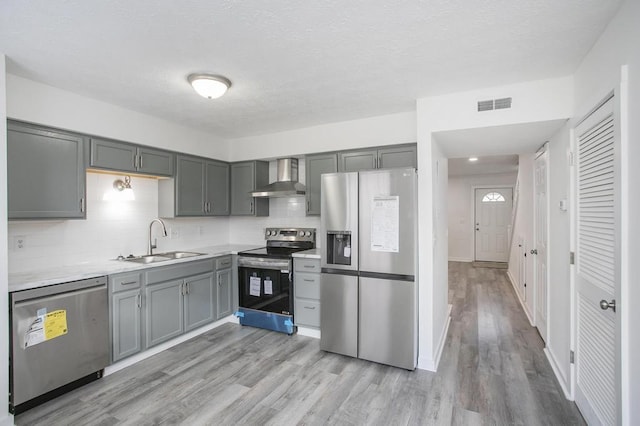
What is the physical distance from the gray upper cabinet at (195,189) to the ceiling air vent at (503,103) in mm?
3390

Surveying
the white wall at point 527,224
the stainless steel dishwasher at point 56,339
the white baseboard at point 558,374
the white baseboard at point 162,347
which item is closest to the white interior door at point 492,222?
the white wall at point 527,224

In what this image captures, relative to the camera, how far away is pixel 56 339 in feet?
7.72

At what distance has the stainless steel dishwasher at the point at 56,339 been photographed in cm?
217

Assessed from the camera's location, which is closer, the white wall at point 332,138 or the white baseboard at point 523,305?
the white wall at point 332,138

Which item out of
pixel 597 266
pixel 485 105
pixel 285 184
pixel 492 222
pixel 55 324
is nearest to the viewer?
pixel 597 266

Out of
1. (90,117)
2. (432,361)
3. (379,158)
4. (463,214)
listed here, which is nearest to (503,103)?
(379,158)

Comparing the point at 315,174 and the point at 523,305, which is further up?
the point at 315,174

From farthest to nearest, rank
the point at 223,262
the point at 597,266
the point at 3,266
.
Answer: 1. the point at 223,262
2. the point at 3,266
3. the point at 597,266

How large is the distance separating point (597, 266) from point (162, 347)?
3777mm

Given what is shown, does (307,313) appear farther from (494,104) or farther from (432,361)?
(494,104)

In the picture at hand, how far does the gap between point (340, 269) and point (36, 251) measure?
2.76 m

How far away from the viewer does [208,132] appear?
4.20 metres

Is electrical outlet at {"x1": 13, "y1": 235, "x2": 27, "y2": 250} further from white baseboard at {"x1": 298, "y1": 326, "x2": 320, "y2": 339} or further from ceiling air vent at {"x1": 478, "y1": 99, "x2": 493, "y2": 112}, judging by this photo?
ceiling air vent at {"x1": 478, "y1": 99, "x2": 493, "y2": 112}

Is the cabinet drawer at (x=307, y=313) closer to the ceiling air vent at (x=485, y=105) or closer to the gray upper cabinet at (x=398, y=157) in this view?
the gray upper cabinet at (x=398, y=157)
